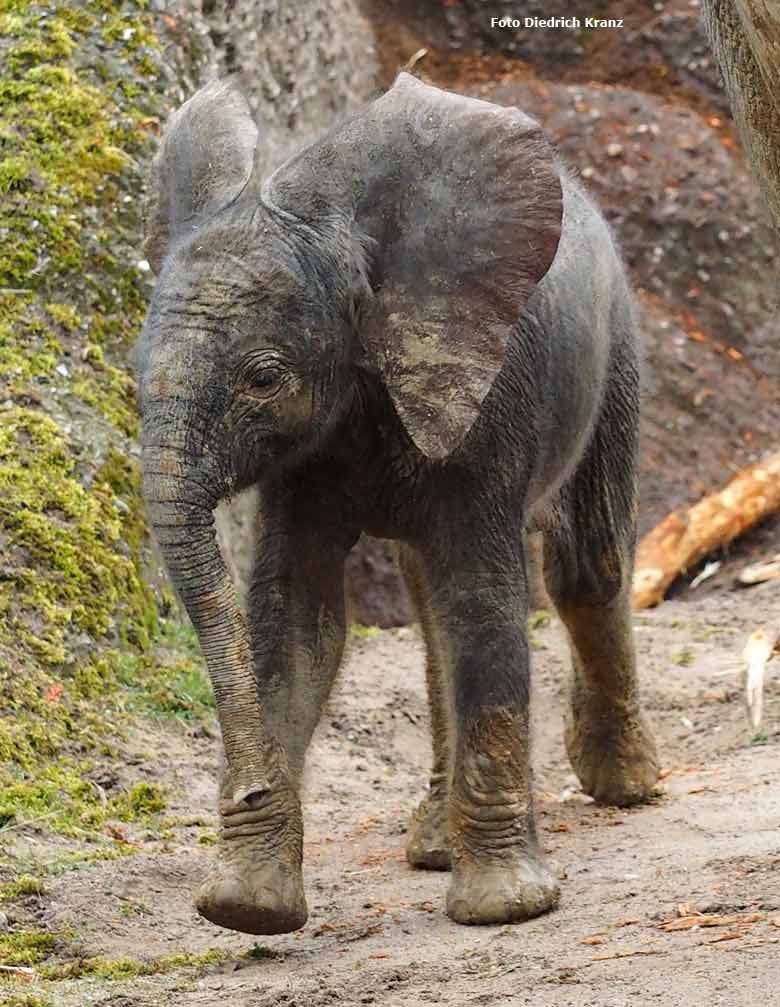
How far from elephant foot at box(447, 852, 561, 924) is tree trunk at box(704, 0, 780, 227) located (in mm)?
2405

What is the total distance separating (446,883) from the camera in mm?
6734

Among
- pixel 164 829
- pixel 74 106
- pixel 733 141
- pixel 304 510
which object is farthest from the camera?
pixel 733 141

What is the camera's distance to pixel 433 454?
18.5 feet

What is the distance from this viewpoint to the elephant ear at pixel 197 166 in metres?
5.66

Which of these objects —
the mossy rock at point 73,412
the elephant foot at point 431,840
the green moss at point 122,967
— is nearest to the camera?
the green moss at point 122,967

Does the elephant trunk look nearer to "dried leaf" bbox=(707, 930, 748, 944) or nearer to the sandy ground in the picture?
the sandy ground

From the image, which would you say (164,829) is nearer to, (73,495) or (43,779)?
(43,779)

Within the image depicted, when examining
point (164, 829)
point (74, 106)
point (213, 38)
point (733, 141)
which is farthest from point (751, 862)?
point (733, 141)

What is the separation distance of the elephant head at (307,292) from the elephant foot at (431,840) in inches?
77.9

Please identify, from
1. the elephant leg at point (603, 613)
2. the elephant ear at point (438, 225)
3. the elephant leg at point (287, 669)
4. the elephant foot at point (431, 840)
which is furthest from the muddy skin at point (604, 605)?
the elephant ear at point (438, 225)

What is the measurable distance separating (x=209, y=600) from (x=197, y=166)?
1.48 metres

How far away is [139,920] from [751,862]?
200 centimetres

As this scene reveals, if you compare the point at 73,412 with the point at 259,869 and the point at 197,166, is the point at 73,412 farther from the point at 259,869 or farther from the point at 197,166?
the point at 259,869

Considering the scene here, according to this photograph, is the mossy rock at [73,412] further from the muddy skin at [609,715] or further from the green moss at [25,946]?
the muddy skin at [609,715]
